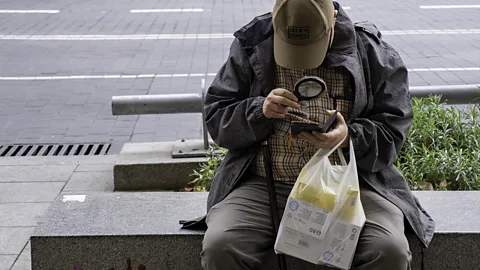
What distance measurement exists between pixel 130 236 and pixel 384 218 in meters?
1.21

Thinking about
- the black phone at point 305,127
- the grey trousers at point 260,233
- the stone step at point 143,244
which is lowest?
the stone step at point 143,244

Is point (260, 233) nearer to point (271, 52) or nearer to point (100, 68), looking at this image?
point (271, 52)

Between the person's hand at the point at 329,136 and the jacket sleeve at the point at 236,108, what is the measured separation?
0.87 ft

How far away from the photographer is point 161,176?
5418mm

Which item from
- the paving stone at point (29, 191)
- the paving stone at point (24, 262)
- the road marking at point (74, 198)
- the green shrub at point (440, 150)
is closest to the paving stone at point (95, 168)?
the paving stone at point (29, 191)

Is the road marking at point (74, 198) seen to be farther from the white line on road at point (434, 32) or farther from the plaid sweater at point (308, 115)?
the white line on road at point (434, 32)

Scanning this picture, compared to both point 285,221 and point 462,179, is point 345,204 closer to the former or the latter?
point 285,221

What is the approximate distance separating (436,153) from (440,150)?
0.12 meters

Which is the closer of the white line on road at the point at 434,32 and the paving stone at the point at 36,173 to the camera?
the paving stone at the point at 36,173

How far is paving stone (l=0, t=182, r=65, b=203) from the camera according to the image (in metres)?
5.52

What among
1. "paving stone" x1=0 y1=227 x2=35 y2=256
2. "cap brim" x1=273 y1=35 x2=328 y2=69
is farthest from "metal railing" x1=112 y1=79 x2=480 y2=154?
"cap brim" x1=273 y1=35 x2=328 y2=69

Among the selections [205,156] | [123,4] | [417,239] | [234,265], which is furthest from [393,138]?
[123,4]

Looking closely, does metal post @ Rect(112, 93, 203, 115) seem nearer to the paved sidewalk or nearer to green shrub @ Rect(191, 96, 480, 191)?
green shrub @ Rect(191, 96, 480, 191)

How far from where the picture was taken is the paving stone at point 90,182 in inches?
226
